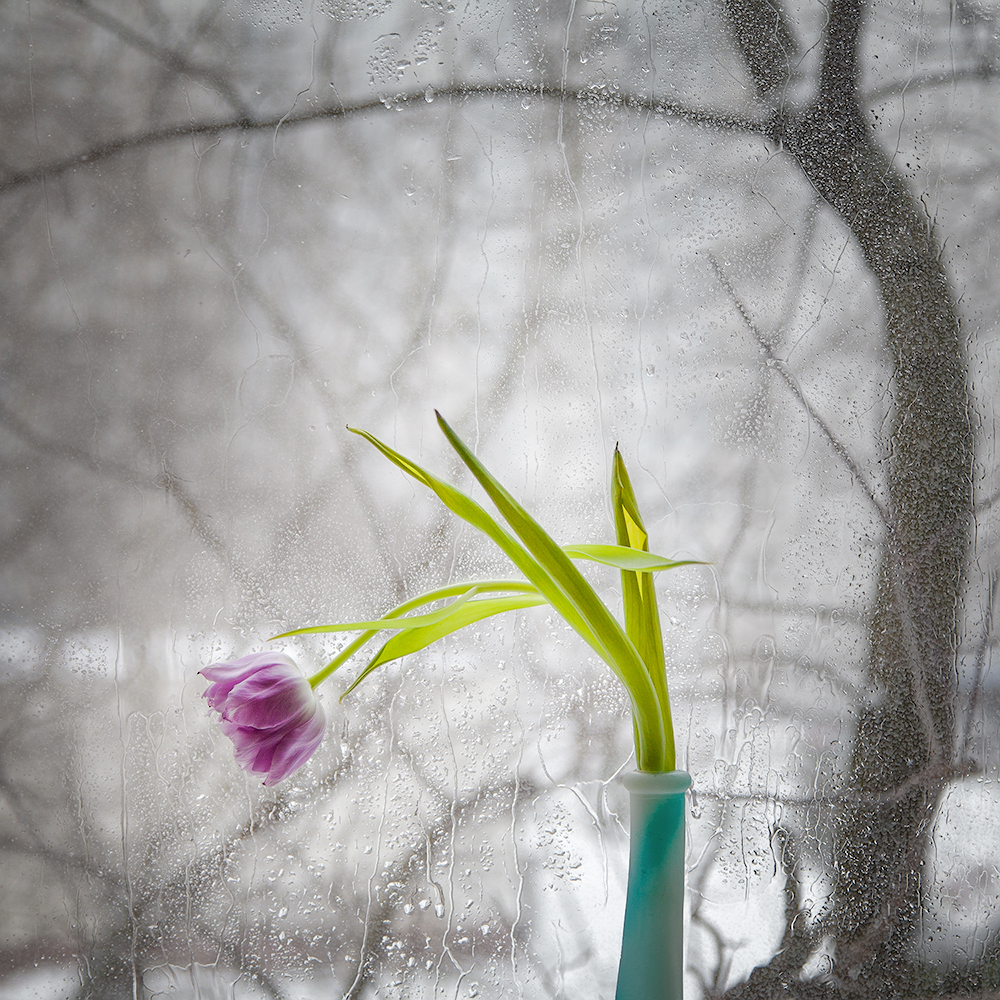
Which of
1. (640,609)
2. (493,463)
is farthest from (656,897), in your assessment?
(493,463)

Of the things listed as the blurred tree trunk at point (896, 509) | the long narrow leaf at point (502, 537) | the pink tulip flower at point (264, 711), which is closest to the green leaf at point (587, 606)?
the long narrow leaf at point (502, 537)

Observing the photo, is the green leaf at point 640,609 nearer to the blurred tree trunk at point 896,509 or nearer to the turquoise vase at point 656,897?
the turquoise vase at point 656,897

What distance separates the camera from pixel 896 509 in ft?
2.24

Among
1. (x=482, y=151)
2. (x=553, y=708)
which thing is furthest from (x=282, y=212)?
(x=553, y=708)

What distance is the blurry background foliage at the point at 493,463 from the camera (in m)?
0.66

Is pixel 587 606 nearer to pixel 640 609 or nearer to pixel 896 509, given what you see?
pixel 640 609

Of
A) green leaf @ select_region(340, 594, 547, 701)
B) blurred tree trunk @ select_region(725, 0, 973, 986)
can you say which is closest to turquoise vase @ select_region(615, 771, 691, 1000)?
green leaf @ select_region(340, 594, 547, 701)

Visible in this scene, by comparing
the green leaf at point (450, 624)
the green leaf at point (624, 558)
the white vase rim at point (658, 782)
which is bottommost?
the white vase rim at point (658, 782)

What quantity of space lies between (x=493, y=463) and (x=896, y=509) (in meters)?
0.36

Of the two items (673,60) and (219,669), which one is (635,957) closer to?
(219,669)

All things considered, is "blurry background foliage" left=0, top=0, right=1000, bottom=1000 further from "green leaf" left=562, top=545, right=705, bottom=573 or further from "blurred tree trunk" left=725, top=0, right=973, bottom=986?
"green leaf" left=562, top=545, right=705, bottom=573

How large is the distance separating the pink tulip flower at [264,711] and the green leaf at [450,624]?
0.10ft

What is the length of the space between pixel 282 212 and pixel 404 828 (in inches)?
22.1

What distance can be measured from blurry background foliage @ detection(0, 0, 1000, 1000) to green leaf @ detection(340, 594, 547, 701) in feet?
0.56
